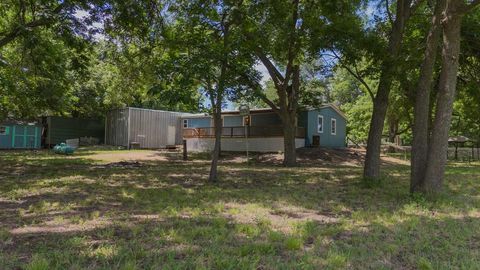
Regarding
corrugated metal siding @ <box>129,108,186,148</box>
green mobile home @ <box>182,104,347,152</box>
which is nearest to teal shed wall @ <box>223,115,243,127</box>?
green mobile home @ <box>182,104,347,152</box>

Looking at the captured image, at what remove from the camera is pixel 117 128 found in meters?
30.2

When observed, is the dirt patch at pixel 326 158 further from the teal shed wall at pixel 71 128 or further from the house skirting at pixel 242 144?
the teal shed wall at pixel 71 128

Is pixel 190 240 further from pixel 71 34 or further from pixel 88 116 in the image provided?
pixel 88 116

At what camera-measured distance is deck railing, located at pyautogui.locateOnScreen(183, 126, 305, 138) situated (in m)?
23.4

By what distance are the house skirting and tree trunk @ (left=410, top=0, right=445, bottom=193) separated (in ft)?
49.6

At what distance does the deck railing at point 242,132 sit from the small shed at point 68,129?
8865 mm

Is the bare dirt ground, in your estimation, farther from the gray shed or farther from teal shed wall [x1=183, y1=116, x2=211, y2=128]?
the gray shed

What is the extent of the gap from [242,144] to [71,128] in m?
14.5

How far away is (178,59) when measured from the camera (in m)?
8.98

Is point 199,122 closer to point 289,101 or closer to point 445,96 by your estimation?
point 289,101

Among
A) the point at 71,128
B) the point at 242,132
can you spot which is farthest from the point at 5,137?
the point at 242,132

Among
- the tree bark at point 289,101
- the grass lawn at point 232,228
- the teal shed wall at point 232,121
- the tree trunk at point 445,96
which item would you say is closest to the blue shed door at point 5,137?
the teal shed wall at point 232,121

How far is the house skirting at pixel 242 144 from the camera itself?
914 inches

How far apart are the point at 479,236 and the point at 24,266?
16.2ft
